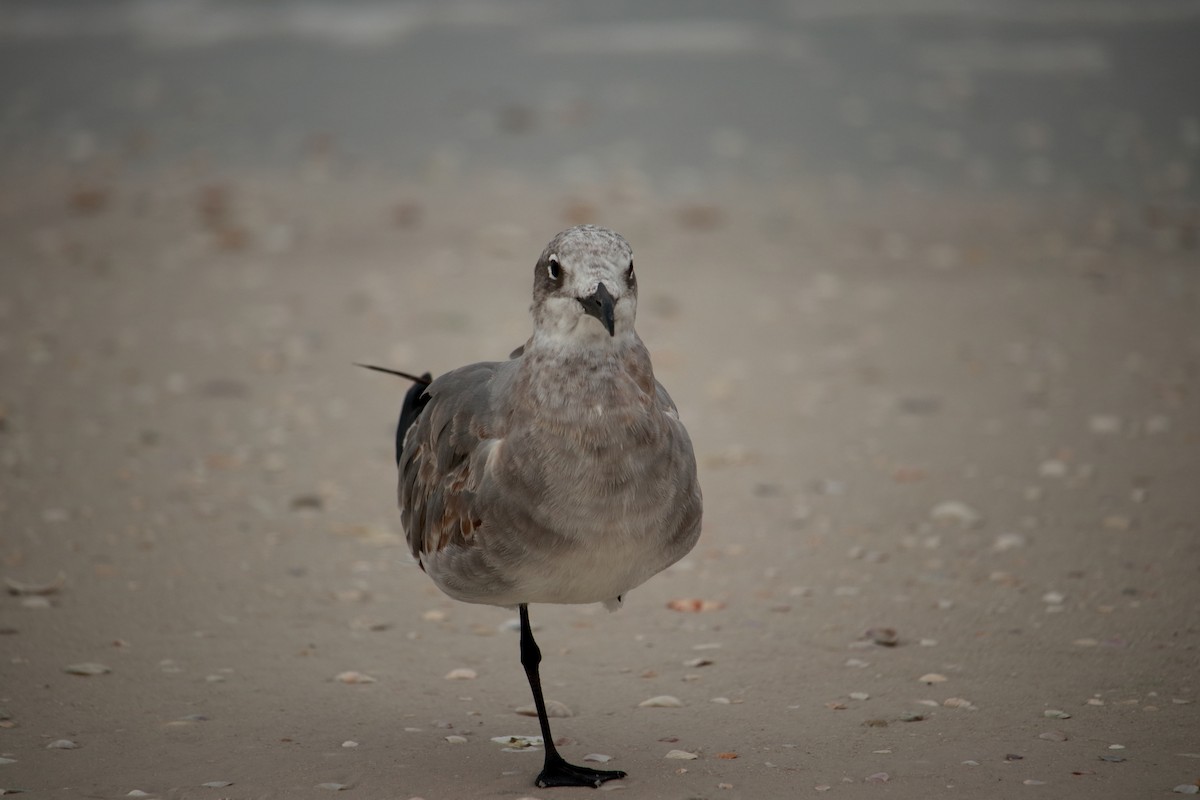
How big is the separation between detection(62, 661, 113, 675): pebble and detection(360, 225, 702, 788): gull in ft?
6.34

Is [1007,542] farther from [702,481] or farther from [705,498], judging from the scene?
[702,481]

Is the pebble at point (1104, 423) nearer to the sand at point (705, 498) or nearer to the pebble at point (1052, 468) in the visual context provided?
the sand at point (705, 498)

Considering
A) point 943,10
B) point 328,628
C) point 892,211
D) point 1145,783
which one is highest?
point 943,10

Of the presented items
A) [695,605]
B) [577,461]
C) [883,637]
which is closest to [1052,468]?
[883,637]

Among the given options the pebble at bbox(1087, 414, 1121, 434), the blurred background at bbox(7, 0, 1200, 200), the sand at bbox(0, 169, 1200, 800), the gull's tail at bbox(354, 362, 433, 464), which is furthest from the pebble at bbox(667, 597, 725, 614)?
the blurred background at bbox(7, 0, 1200, 200)

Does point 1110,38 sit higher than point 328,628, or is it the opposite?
point 1110,38

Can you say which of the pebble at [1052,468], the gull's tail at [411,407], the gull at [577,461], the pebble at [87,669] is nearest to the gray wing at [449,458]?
the gull at [577,461]

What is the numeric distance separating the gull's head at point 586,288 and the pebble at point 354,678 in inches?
79.0

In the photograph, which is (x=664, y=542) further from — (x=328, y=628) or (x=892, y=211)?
(x=892, y=211)

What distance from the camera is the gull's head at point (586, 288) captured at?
14.2 ft

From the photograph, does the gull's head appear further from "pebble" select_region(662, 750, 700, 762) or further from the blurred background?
the blurred background

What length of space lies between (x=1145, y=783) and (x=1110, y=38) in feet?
59.3

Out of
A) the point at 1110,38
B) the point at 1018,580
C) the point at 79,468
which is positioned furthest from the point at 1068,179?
the point at 79,468

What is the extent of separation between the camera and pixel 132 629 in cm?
633
